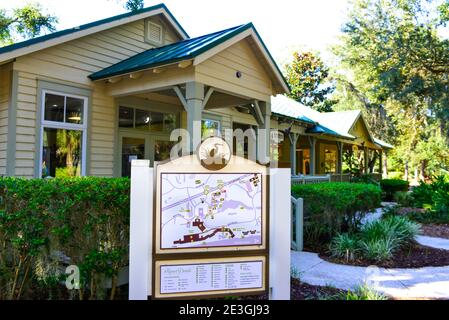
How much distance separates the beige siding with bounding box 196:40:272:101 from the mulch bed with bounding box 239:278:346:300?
4.22m

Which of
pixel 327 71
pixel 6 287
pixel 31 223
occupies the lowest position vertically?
pixel 6 287

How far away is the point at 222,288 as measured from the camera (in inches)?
141

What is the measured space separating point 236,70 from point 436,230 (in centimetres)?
744

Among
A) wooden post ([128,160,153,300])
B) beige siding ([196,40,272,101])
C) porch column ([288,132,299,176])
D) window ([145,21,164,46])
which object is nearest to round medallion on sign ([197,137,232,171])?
wooden post ([128,160,153,300])

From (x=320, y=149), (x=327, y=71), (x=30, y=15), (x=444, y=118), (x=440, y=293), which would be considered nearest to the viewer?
(x=440, y=293)

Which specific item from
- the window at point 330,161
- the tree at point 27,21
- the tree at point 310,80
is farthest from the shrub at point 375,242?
the tree at point 310,80

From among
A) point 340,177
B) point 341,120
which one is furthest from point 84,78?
point 341,120

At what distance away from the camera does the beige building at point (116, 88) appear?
698 cm

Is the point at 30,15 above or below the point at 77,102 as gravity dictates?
above

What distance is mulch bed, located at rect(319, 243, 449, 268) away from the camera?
21.2ft

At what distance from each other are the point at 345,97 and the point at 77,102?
3712 cm

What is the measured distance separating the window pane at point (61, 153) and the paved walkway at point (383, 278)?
5232mm
